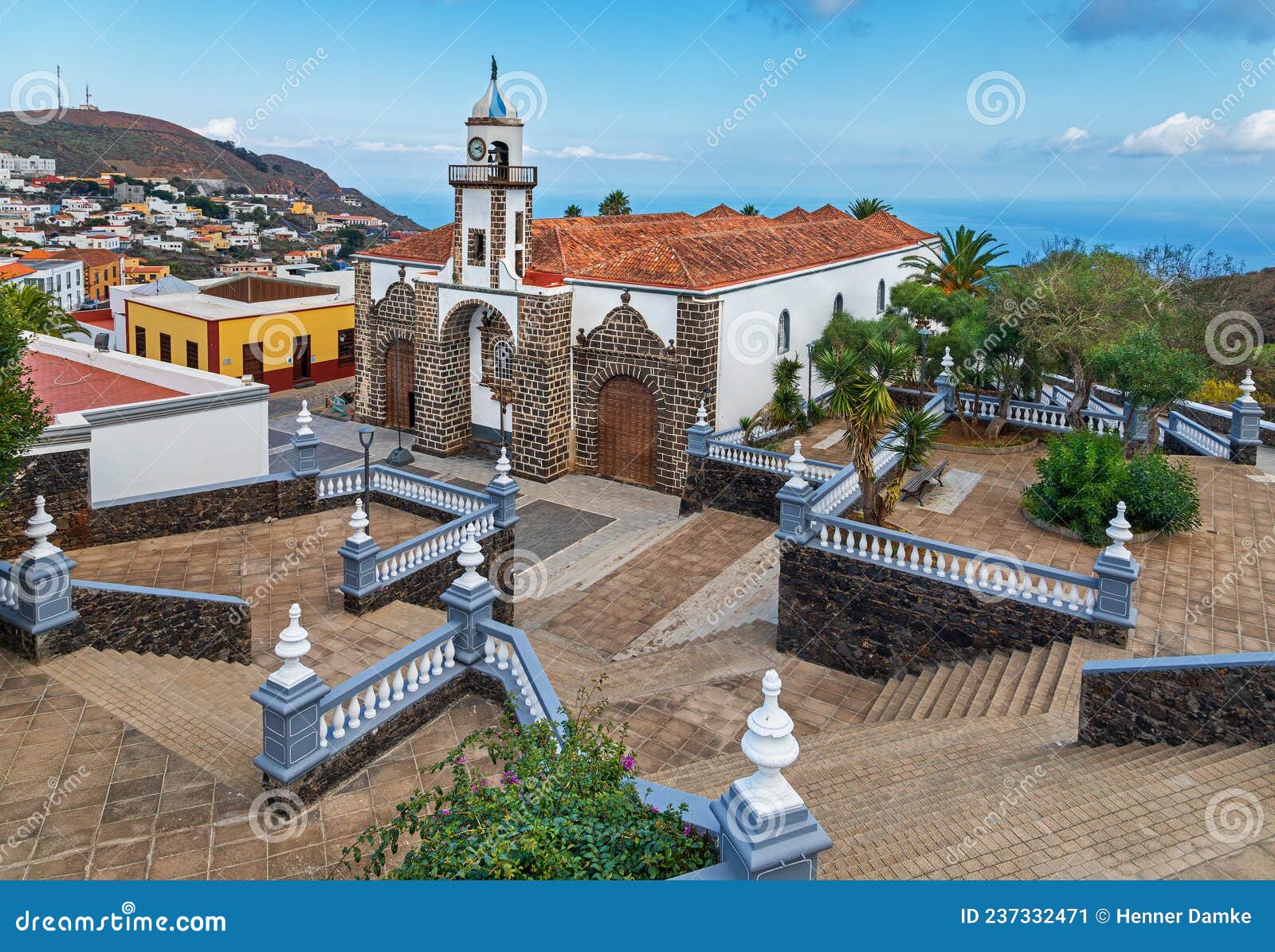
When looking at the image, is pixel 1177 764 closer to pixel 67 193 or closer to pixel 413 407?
pixel 413 407

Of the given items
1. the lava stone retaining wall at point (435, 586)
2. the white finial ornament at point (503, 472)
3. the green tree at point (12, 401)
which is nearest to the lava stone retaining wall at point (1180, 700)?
the lava stone retaining wall at point (435, 586)

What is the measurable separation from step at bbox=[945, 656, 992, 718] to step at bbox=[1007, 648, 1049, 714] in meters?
0.59

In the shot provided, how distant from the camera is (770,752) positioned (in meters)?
5.86

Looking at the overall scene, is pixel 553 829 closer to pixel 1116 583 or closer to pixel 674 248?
pixel 1116 583

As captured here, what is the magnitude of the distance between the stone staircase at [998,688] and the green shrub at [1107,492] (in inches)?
147

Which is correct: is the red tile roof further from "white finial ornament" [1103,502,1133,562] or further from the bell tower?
"white finial ornament" [1103,502,1133,562]

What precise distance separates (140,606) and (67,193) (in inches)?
4952

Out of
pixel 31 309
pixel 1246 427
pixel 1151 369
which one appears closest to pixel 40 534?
pixel 31 309

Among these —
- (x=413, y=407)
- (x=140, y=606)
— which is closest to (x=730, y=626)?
(x=140, y=606)

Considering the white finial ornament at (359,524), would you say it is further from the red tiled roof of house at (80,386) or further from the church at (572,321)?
the church at (572,321)

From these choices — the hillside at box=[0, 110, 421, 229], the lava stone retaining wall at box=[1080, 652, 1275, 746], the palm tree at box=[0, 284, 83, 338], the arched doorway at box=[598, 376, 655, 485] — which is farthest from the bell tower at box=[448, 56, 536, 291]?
the hillside at box=[0, 110, 421, 229]

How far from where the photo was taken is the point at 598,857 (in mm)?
6012

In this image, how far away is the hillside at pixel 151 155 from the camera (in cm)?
10406

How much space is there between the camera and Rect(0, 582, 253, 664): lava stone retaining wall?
1154cm
